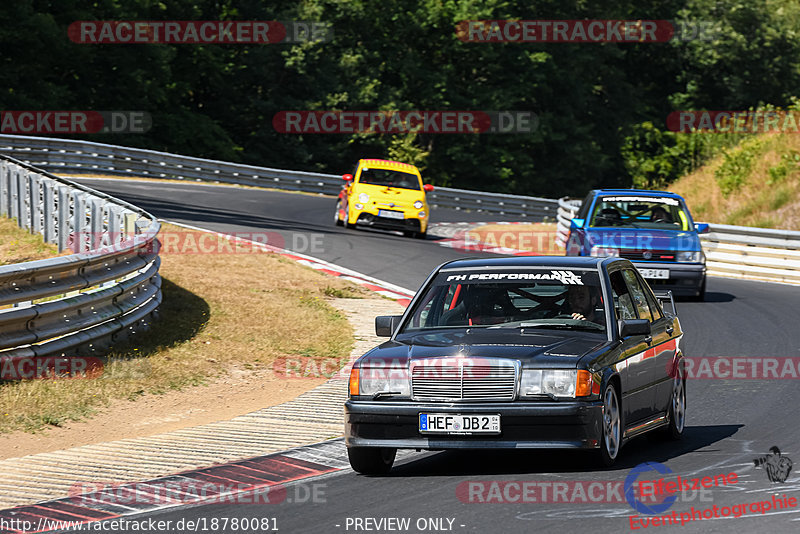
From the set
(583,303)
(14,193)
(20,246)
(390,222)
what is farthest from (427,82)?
(583,303)

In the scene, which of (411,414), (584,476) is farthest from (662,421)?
(411,414)

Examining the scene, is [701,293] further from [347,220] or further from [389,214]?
[347,220]

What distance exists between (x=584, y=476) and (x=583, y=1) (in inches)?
2380

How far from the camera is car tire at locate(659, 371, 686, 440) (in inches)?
370

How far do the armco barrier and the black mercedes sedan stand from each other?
15.6 m

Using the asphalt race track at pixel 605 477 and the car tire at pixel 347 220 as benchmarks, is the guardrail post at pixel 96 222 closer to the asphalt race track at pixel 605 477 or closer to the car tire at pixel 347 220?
the asphalt race track at pixel 605 477

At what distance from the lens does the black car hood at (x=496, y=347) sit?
7.81m

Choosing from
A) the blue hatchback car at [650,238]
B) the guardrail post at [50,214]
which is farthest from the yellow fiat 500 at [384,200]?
the guardrail post at [50,214]

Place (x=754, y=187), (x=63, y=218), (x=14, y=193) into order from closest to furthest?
1. (x=63, y=218)
2. (x=14, y=193)
3. (x=754, y=187)

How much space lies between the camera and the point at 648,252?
63.0ft

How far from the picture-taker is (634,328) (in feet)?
27.6

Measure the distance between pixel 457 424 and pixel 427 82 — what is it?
54.5m

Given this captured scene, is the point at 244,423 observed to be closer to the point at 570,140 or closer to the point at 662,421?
the point at 662,421

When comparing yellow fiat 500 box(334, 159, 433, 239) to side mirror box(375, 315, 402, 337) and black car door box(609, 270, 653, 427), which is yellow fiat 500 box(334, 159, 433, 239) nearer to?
black car door box(609, 270, 653, 427)
